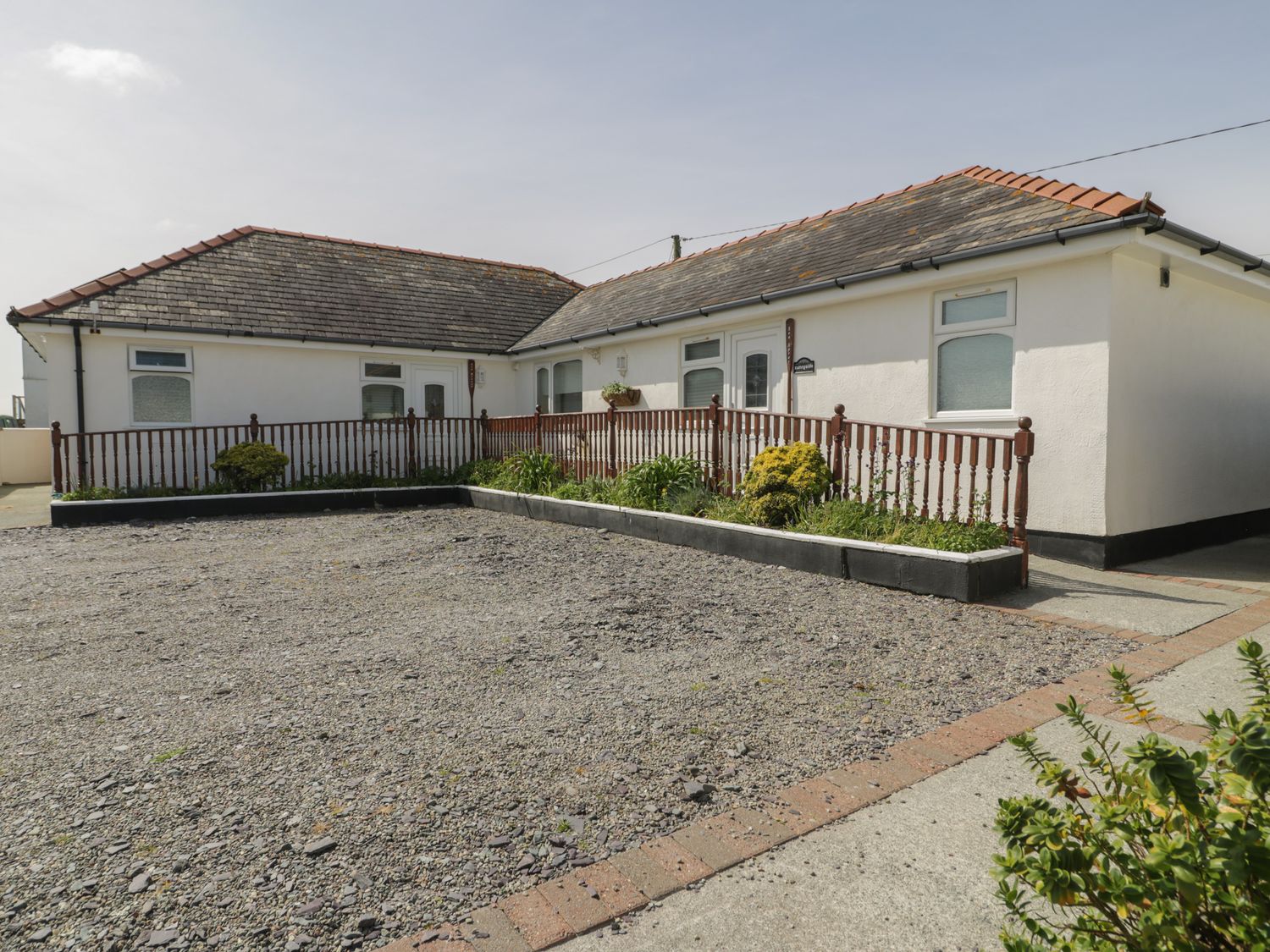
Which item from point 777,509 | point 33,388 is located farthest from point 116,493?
point 33,388

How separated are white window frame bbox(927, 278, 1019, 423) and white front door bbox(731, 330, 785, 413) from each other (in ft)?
7.83

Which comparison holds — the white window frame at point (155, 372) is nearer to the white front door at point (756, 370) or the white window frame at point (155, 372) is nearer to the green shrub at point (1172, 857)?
the white front door at point (756, 370)

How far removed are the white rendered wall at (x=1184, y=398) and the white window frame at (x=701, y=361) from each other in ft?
17.7

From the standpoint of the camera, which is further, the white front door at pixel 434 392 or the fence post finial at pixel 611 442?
the white front door at pixel 434 392

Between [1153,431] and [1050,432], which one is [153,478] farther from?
[1153,431]

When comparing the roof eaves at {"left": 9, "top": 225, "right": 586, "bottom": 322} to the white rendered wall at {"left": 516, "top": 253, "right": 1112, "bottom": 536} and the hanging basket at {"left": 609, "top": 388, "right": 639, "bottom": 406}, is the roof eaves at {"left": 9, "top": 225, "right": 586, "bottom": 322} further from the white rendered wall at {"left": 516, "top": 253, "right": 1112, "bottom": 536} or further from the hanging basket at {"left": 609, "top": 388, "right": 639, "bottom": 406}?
the white rendered wall at {"left": 516, "top": 253, "right": 1112, "bottom": 536}

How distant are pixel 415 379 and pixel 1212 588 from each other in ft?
45.9

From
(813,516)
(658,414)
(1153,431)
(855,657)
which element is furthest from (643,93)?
(855,657)

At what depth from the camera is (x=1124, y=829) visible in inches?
43.7

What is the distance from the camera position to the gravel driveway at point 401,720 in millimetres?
2053

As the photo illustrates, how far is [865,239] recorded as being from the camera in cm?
985

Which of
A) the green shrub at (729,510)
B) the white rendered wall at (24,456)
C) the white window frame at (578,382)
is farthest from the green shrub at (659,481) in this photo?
the white rendered wall at (24,456)

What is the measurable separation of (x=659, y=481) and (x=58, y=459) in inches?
390

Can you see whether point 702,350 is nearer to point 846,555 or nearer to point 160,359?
point 846,555
